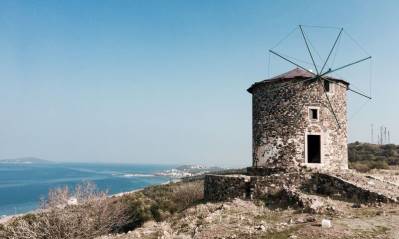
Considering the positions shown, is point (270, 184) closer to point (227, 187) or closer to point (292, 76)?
point (227, 187)

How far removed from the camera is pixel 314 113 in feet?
57.2

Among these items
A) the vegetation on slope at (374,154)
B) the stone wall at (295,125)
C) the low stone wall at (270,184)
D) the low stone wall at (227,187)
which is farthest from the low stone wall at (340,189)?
the vegetation on slope at (374,154)

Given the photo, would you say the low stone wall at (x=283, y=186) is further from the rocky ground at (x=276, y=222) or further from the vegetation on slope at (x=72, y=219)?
the vegetation on slope at (x=72, y=219)

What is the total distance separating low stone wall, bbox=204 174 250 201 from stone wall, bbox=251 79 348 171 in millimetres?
2329

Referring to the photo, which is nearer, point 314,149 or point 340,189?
point 340,189

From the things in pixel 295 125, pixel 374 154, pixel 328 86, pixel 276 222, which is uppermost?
pixel 328 86

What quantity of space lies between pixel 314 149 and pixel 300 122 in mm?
1817

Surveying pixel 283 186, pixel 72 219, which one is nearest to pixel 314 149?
pixel 283 186

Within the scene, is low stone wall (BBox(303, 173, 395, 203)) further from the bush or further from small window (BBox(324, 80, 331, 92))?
the bush

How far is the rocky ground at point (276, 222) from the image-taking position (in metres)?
9.62

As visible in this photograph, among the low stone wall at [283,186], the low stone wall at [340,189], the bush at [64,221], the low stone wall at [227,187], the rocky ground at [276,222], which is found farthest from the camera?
the low stone wall at [227,187]

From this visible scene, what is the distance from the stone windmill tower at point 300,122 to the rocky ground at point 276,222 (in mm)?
3319

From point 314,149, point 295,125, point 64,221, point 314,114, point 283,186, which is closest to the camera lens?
point 64,221

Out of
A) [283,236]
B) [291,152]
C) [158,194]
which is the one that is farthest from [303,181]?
[158,194]
